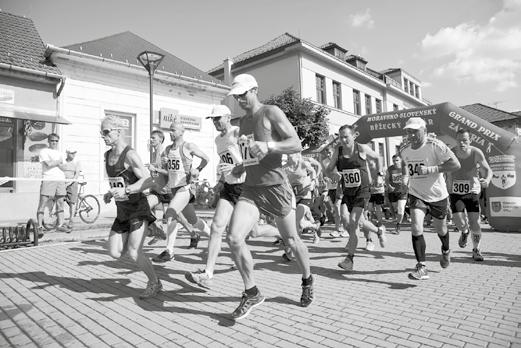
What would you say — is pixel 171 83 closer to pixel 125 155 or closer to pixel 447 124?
pixel 447 124

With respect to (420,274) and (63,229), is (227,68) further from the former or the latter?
(420,274)

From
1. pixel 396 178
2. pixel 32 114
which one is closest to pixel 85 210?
pixel 32 114

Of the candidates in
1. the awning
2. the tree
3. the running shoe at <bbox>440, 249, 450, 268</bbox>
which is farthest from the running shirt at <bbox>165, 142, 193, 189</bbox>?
the tree

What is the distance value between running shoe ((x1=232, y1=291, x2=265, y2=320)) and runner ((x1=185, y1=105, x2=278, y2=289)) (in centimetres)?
67

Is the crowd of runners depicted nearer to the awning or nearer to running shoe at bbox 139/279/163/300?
running shoe at bbox 139/279/163/300

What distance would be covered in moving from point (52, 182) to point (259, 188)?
762cm

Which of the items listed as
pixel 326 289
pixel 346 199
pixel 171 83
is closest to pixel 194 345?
pixel 326 289

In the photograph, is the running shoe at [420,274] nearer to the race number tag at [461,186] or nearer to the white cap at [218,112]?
the race number tag at [461,186]

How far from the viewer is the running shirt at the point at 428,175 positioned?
194 inches

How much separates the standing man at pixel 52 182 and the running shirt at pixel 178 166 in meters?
4.68

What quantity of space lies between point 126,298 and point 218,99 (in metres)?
16.2

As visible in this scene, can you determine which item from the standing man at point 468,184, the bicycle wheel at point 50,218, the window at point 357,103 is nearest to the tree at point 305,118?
the window at point 357,103

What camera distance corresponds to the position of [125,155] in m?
4.13

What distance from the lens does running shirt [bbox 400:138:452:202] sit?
4.92 meters
